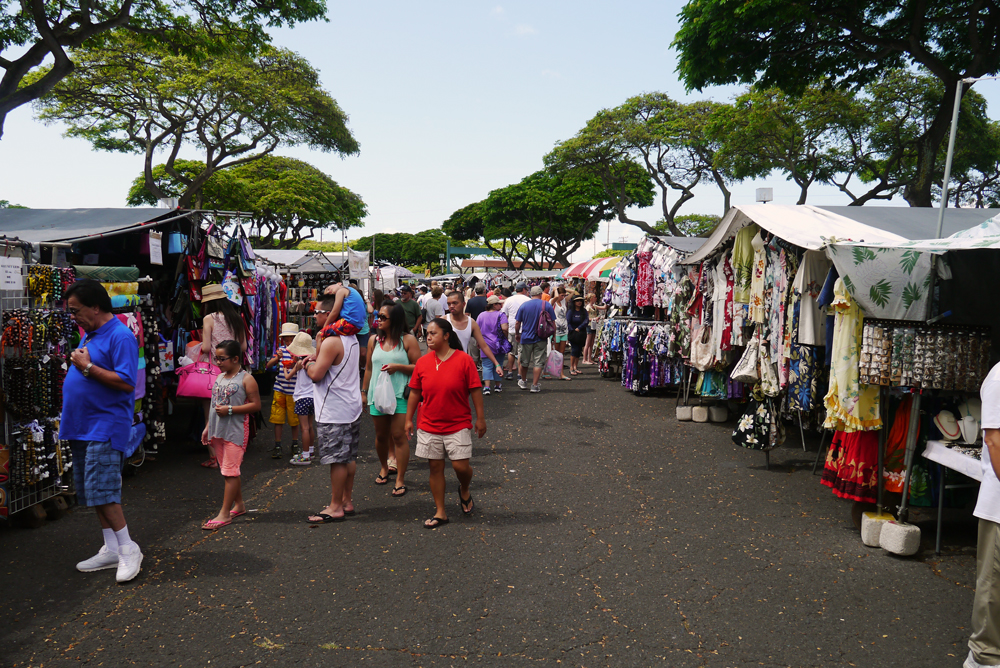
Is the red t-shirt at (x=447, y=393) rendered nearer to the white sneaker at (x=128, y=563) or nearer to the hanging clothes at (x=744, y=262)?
the white sneaker at (x=128, y=563)

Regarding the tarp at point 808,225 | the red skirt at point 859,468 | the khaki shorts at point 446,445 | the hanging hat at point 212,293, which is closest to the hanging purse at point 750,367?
the tarp at point 808,225

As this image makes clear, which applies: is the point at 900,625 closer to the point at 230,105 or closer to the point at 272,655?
the point at 272,655

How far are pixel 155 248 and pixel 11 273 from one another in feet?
8.72

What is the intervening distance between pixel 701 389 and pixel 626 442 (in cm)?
190

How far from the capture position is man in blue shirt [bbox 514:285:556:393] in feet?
39.7

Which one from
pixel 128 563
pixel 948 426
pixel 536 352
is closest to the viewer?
pixel 128 563

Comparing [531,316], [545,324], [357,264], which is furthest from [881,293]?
[357,264]

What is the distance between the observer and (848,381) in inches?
197

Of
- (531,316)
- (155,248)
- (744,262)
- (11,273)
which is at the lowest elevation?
(531,316)

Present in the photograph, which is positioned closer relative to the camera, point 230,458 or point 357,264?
point 230,458

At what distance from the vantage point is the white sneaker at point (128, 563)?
4.31 m

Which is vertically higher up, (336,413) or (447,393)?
(447,393)

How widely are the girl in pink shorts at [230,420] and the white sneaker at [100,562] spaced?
2.61ft

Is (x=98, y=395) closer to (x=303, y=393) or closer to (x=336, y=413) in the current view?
(x=336, y=413)
